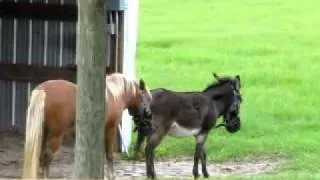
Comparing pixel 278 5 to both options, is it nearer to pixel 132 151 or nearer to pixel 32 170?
pixel 132 151

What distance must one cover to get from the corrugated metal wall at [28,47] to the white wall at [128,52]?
3.15ft

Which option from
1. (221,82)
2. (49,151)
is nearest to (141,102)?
(49,151)

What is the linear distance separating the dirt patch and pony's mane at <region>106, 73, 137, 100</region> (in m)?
1.53

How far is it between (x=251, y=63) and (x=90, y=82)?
58.5ft

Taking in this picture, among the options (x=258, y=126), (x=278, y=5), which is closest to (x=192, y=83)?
(x=258, y=126)

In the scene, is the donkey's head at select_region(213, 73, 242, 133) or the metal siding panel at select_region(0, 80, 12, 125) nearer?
the donkey's head at select_region(213, 73, 242, 133)

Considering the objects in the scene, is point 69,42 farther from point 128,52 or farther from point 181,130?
Result: point 181,130

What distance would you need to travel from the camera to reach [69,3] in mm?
15430

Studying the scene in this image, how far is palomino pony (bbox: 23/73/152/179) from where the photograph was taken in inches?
401

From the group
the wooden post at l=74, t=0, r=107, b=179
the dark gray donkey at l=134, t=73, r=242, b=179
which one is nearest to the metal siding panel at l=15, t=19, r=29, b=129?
the dark gray donkey at l=134, t=73, r=242, b=179

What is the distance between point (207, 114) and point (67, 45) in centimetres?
393

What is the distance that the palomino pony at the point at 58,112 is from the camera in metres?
10.2

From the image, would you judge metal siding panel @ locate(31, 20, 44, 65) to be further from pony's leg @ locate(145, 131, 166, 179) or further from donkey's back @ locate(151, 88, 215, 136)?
pony's leg @ locate(145, 131, 166, 179)

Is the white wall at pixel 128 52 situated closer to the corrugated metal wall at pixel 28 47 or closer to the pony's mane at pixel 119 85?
the corrugated metal wall at pixel 28 47
